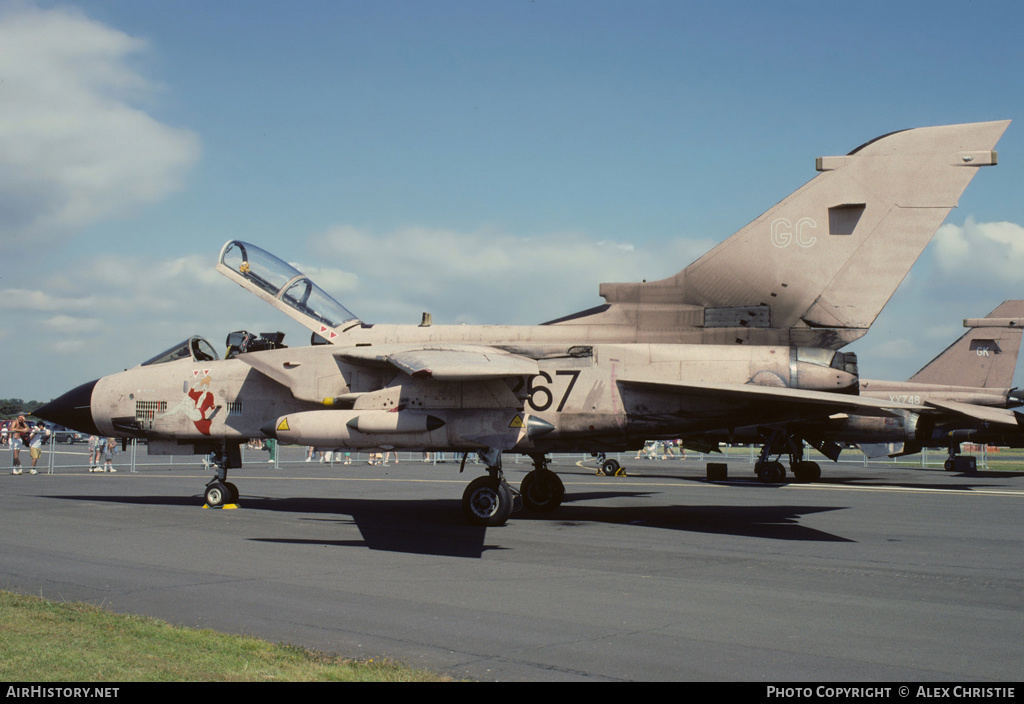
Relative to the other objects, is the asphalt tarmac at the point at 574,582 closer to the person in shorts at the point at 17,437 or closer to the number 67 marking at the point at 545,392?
the number 67 marking at the point at 545,392

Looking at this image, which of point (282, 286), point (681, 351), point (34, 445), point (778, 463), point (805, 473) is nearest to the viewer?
point (681, 351)

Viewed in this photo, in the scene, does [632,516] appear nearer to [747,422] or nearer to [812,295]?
[747,422]

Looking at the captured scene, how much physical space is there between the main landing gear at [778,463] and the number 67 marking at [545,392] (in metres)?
15.1

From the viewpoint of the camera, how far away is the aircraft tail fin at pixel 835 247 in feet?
38.8

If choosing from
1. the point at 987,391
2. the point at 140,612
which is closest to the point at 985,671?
the point at 140,612

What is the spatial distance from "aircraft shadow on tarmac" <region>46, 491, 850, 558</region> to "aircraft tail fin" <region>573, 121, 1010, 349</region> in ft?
10.4

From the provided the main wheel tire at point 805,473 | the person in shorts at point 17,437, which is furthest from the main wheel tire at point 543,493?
the person in shorts at point 17,437

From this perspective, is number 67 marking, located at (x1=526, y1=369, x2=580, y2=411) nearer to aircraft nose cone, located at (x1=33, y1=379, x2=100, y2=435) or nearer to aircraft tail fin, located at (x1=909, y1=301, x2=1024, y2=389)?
aircraft nose cone, located at (x1=33, y1=379, x2=100, y2=435)

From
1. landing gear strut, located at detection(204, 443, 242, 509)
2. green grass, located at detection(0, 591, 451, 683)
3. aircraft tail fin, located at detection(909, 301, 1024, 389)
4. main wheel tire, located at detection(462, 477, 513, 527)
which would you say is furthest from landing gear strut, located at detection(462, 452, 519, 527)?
aircraft tail fin, located at detection(909, 301, 1024, 389)

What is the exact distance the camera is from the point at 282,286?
1434 cm

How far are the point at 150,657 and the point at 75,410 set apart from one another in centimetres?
1194

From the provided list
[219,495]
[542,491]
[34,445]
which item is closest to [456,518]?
[542,491]

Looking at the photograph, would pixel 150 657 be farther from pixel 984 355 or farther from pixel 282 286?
pixel 984 355

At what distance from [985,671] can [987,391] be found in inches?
1124
